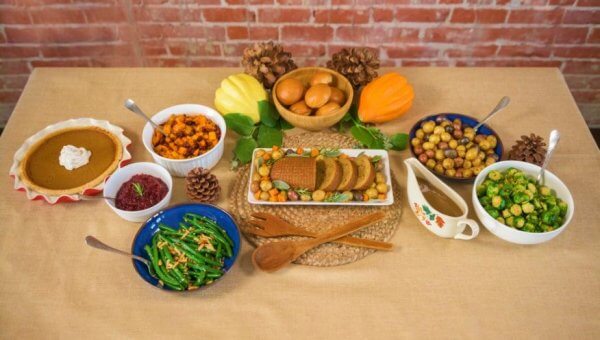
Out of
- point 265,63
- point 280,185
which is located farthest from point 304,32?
point 280,185

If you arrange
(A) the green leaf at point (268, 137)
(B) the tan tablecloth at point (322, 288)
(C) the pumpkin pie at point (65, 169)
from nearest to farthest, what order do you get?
(B) the tan tablecloth at point (322, 288) < (C) the pumpkin pie at point (65, 169) < (A) the green leaf at point (268, 137)

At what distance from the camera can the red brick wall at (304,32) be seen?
1.90 metres

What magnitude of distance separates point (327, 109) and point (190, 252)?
0.53 metres

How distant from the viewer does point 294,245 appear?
3.54 feet

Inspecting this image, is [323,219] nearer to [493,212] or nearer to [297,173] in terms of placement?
[297,173]

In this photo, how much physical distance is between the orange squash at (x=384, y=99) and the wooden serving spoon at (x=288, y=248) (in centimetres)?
34

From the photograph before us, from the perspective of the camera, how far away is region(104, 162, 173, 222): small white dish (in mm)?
1113

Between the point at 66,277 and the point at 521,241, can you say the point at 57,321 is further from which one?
the point at 521,241

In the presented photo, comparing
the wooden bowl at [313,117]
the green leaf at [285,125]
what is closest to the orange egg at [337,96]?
the wooden bowl at [313,117]

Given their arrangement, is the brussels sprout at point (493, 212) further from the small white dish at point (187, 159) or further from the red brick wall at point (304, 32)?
the red brick wall at point (304, 32)

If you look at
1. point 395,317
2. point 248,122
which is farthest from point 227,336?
point 248,122

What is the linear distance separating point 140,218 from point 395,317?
0.65 metres

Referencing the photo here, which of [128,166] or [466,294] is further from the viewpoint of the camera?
[128,166]

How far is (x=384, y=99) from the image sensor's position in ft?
4.30
